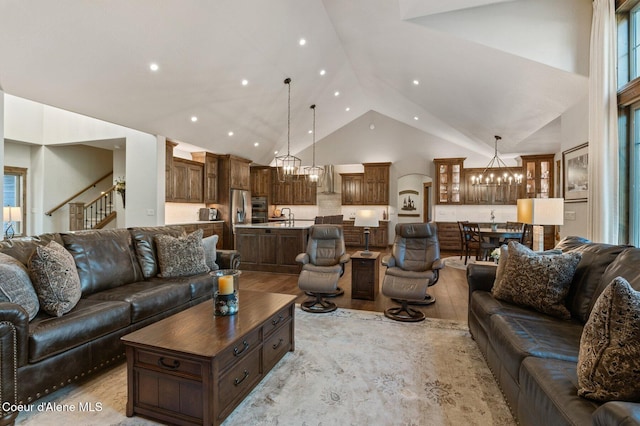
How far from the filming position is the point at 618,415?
3.24 feet

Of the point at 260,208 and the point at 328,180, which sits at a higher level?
the point at 328,180

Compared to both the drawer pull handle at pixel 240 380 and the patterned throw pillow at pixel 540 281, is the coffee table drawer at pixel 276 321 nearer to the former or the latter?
the drawer pull handle at pixel 240 380

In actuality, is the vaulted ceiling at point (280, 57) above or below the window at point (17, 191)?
above

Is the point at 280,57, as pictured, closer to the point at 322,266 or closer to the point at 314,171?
the point at 314,171

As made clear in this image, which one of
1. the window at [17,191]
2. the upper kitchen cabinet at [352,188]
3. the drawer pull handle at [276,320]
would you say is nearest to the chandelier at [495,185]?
the upper kitchen cabinet at [352,188]

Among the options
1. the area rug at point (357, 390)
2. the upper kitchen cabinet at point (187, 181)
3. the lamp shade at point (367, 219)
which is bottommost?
the area rug at point (357, 390)

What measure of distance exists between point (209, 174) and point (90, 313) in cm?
604

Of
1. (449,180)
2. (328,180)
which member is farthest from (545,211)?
(328,180)

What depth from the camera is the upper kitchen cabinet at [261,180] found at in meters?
10.6

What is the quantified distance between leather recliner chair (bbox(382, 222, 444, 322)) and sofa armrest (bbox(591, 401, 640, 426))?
2.46 meters

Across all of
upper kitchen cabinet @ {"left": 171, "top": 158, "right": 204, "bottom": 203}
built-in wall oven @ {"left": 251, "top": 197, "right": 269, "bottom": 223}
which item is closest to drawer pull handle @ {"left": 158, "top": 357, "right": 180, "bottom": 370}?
upper kitchen cabinet @ {"left": 171, "top": 158, "right": 204, "bottom": 203}

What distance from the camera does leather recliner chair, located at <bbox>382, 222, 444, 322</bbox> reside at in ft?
11.8

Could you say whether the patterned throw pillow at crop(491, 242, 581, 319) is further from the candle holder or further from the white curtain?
the candle holder

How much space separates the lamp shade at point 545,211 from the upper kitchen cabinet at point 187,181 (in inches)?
255
